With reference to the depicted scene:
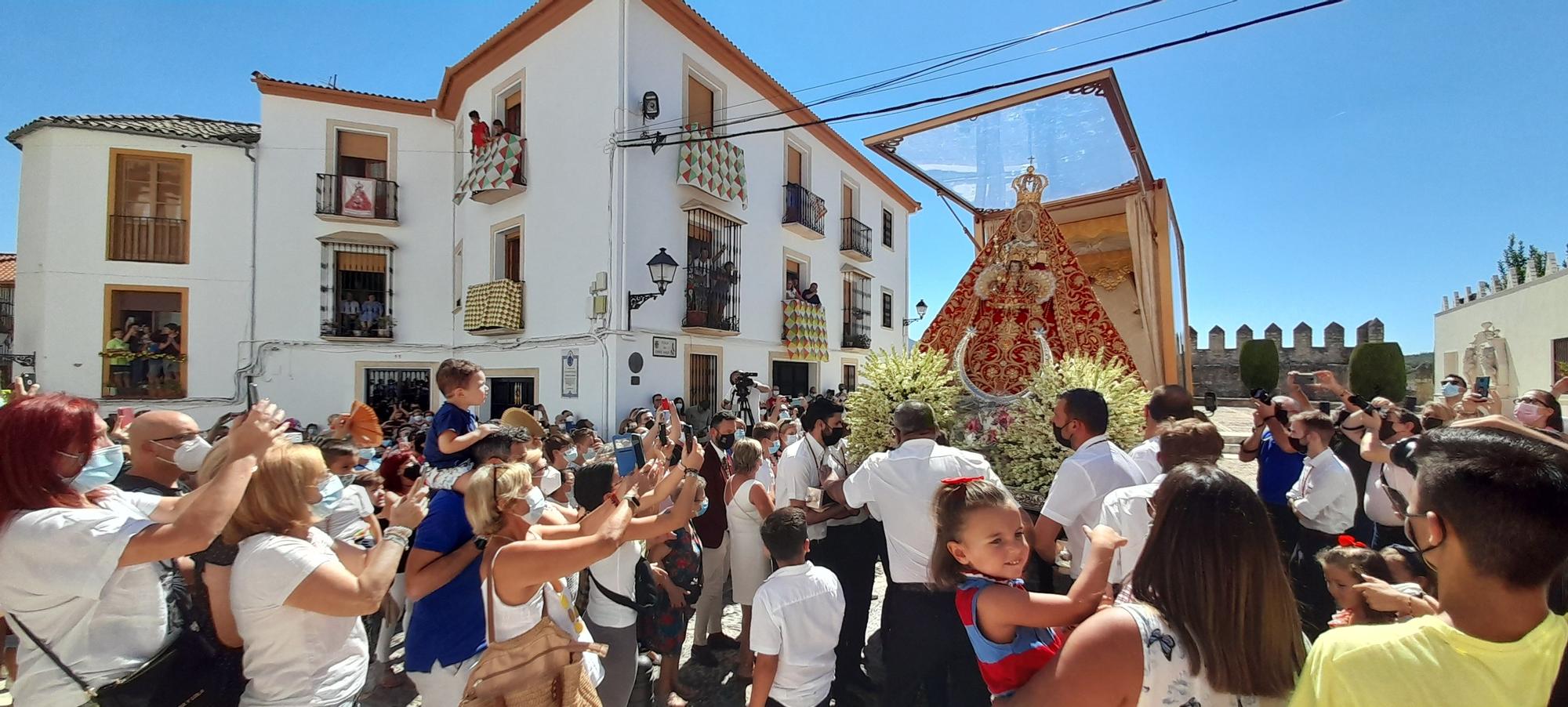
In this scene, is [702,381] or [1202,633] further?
[702,381]

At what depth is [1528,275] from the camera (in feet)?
74.6

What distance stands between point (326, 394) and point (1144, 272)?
1462 centimetres

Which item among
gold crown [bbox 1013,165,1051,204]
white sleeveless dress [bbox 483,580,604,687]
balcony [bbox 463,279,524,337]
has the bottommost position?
white sleeveless dress [bbox 483,580,604,687]

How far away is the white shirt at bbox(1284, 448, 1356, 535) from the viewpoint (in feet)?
10.8

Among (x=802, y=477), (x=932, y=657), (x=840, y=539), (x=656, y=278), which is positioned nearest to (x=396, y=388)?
(x=656, y=278)

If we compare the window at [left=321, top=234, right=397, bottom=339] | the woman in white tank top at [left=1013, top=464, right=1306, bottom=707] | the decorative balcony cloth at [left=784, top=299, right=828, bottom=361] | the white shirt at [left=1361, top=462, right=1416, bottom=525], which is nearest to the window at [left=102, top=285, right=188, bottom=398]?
the window at [left=321, top=234, right=397, bottom=339]

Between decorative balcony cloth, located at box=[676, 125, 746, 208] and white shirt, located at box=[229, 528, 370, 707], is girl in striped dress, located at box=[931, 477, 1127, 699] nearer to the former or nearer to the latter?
white shirt, located at box=[229, 528, 370, 707]

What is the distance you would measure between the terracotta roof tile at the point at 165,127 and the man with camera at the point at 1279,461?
16910 mm

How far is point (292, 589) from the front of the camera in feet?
5.86

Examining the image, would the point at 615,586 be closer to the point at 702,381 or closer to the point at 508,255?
the point at 702,381

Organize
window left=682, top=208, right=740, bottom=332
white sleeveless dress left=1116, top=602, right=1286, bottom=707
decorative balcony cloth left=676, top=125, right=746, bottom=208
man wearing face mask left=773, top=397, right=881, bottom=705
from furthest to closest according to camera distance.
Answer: window left=682, top=208, right=740, bottom=332
decorative balcony cloth left=676, top=125, right=746, bottom=208
man wearing face mask left=773, top=397, right=881, bottom=705
white sleeveless dress left=1116, top=602, right=1286, bottom=707

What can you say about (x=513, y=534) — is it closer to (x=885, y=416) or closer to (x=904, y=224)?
(x=885, y=416)

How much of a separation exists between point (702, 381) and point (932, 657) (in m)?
9.89

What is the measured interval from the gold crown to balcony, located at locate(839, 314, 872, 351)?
1177 centimetres
